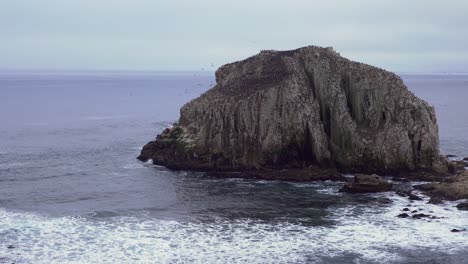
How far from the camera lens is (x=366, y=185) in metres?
65.0

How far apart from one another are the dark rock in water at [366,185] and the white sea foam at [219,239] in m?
7.90

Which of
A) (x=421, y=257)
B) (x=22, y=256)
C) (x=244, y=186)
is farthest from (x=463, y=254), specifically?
(x=22, y=256)

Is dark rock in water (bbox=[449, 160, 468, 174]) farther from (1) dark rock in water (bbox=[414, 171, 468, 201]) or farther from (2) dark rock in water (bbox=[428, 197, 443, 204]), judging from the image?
(2) dark rock in water (bbox=[428, 197, 443, 204])

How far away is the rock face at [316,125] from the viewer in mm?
73062

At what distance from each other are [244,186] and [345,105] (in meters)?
17.4

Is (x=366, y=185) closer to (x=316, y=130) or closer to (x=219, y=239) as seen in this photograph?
(x=316, y=130)

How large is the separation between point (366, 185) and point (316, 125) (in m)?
12.7

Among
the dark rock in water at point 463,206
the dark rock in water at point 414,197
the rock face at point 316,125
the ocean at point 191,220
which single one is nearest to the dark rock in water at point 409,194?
the dark rock in water at point 414,197

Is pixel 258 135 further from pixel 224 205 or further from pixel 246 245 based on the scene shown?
pixel 246 245

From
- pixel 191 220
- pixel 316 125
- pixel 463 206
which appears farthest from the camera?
pixel 316 125

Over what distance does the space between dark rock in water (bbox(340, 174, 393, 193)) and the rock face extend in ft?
25.3

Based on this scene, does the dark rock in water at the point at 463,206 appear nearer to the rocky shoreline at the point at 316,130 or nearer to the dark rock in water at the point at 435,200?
the dark rock in water at the point at 435,200

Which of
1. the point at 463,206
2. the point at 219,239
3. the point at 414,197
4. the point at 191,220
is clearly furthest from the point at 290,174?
the point at 219,239

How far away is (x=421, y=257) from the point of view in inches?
1777
